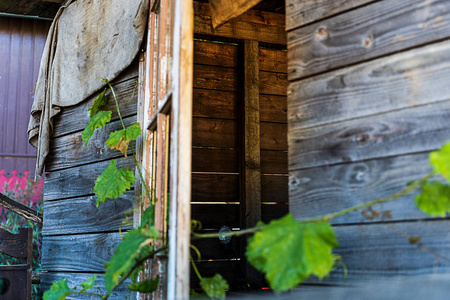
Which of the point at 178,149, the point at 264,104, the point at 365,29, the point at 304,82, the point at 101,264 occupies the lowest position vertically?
the point at 101,264

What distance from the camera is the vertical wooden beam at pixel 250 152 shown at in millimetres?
4133

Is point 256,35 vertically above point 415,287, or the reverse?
point 256,35

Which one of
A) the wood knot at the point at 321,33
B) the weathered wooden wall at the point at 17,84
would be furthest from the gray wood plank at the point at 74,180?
the weathered wooden wall at the point at 17,84

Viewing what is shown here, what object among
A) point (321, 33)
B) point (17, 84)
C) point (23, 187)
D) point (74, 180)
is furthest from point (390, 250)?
point (17, 84)

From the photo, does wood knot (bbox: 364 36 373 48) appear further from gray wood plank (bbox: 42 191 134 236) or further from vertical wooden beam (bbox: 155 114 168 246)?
gray wood plank (bbox: 42 191 134 236)

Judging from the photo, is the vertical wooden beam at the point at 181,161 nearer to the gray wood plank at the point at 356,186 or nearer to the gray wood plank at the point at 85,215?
the gray wood plank at the point at 356,186

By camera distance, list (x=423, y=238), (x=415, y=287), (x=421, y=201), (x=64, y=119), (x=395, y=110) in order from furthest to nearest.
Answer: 1. (x=64, y=119)
2. (x=395, y=110)
3. (x=423, y=238)
4. (x=421, y=201)
5. (x=415, y=287)

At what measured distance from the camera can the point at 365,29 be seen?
1.88 metres

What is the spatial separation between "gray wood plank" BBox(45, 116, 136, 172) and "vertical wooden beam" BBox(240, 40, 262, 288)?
1133 mm

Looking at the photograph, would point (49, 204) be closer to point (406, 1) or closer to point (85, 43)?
point (85, 43)

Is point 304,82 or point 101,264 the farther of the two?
point 101,264

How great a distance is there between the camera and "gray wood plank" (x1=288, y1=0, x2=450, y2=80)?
1698 millimetres

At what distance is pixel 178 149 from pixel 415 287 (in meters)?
0.91

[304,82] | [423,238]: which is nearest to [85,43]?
[304,82]
